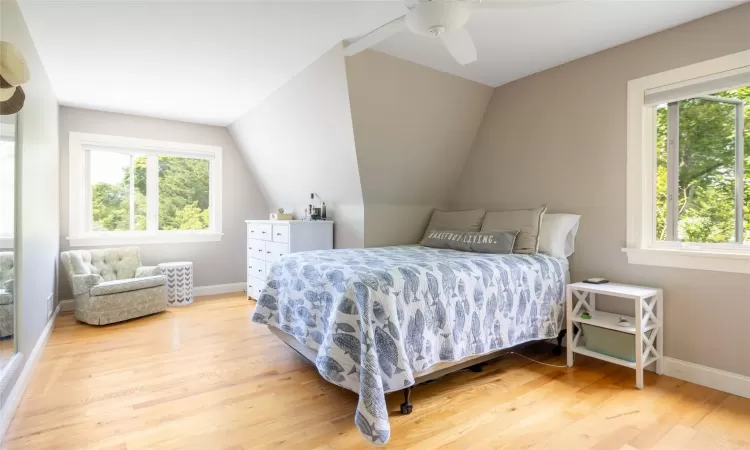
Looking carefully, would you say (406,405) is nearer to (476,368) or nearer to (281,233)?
(476,368)

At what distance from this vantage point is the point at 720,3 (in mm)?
2205

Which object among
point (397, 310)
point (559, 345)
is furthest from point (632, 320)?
point (397, 310)

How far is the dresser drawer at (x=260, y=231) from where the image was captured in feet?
14.2

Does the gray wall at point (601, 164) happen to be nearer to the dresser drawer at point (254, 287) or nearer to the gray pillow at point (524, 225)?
the gray pillow at point (524, 225)

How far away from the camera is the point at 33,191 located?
2551 mm

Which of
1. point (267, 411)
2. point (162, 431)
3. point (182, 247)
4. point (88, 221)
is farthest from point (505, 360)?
point (88, 221)

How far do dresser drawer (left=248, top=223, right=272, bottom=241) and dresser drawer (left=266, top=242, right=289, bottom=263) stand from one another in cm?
11

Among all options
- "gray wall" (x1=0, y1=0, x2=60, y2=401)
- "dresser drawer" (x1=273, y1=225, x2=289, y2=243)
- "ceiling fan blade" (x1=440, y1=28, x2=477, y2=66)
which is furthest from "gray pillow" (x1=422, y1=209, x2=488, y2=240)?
"gray wall" (x1=0, y1=0, x2=60, y2=401)

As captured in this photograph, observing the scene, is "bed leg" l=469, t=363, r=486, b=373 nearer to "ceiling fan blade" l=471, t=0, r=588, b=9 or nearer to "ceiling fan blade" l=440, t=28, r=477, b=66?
"ceiling fan blade" l=440, t=28, r=477, b=66

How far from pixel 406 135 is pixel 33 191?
2.82 metres

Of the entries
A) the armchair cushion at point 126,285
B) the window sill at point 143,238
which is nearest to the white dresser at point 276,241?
the window sill at point 143,238

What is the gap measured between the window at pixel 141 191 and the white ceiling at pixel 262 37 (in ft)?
3.16

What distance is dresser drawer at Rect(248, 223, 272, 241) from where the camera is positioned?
4.32 m

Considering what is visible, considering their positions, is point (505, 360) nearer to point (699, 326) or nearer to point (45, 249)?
point (699, 326)
